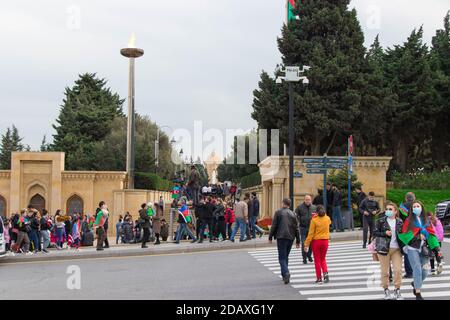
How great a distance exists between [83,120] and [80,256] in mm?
46809

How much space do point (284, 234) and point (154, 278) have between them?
3.26 meters

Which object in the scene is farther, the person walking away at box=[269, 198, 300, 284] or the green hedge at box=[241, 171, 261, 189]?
the green hedge at box=[241, 171, 261, 189]

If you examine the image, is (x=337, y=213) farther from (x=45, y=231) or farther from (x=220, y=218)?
(x=45, y=231)

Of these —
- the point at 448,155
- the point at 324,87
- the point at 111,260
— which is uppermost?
the point at 324,87

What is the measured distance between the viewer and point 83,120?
213 feet

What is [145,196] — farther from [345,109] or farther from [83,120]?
[83,120]

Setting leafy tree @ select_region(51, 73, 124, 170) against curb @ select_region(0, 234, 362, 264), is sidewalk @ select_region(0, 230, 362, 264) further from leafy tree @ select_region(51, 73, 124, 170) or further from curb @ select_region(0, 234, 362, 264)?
leafy tree @ select_region(51, 73, 124, 170)

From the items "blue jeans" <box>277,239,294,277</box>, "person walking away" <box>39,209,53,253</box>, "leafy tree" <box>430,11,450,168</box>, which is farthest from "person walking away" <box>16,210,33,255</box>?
"leafy tree" <box>430,11,450,168</box>

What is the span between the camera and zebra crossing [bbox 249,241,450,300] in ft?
36.8

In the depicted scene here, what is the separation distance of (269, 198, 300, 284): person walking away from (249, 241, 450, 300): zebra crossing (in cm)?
40

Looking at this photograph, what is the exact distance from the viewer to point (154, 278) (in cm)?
1402

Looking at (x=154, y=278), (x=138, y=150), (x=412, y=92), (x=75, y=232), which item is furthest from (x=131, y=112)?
(x=154, y=278)

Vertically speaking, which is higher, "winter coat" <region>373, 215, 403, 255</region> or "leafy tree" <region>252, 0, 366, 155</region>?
"leafy tree" <region>252, 0, 366, 155</region>
